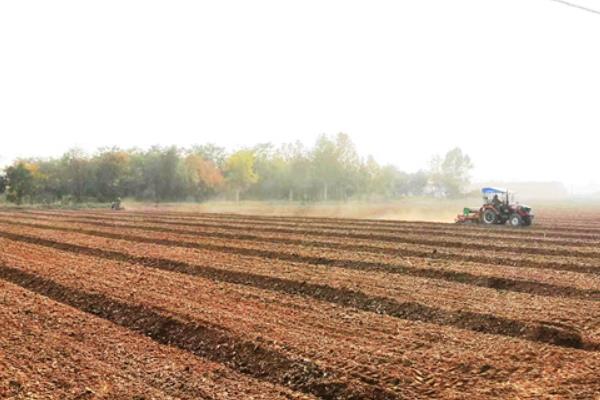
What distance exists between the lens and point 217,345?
8133mm

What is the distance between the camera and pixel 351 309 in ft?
34.0

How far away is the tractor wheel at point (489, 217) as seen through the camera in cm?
2936

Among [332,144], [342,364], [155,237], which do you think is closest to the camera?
[342,364]

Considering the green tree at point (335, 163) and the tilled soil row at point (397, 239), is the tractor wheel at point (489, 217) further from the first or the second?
the green tree at point (335, 163)

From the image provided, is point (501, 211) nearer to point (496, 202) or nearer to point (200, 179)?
point (496, 202)

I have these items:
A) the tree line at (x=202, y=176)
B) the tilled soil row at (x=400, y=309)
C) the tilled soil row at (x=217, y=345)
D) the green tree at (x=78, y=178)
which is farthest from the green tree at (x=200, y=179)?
the tilled soil row at (x=217, y=345)

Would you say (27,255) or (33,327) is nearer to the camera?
(33,327)

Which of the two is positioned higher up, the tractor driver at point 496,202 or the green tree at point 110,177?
the green tree at point 110,177

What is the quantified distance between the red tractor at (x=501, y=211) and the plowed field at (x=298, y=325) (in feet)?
36.5

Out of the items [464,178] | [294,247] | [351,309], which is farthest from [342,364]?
[464,178]

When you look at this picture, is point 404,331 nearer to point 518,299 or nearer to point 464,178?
point 518,299

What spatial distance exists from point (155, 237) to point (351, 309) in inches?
562

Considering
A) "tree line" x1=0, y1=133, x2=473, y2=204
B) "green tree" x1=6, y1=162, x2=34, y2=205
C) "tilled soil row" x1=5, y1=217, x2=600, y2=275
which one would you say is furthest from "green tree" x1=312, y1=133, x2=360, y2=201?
"tilled soil row" x1=5, y1=217, x2=600, y2=275

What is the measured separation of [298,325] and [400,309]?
2.18 m
